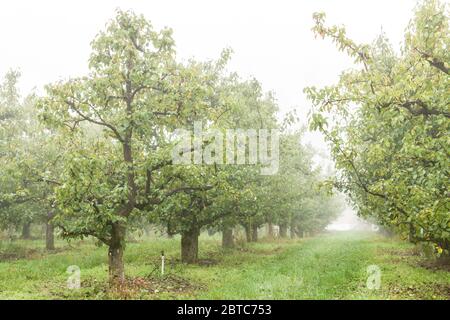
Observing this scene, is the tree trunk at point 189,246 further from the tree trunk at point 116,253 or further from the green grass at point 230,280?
the tree trunk at point 116,253

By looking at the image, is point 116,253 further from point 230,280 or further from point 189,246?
point 189,246

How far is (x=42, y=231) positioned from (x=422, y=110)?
5240cm

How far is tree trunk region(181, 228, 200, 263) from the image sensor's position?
2633 cm

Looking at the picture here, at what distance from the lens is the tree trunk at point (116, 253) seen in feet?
57.2

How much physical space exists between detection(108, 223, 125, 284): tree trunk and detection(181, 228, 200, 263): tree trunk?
28.9 ft

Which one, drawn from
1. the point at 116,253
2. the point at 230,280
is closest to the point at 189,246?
the point at 230,280

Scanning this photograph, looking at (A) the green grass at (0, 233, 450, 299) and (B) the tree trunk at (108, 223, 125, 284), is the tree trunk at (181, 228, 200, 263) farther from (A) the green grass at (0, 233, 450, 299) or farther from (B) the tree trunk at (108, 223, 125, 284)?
(B) the tree trunk at (108, 223, 125, 284)

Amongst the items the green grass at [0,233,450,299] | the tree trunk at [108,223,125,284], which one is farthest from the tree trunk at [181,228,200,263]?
the tree trunk at [108,223,125,284]

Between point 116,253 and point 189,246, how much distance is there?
9323 mm

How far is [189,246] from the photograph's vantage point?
2653 centimetres

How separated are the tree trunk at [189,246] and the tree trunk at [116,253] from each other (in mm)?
8818
